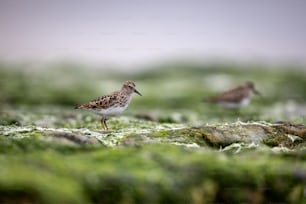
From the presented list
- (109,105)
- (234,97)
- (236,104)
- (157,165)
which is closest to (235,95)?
(234,97)

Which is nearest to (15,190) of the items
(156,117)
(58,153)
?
(58,153)

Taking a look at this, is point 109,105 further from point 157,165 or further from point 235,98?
point 235,98

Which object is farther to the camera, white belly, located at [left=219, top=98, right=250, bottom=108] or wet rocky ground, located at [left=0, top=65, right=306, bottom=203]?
white belly, located at [left=219, top=98, right=250, bottom=108]

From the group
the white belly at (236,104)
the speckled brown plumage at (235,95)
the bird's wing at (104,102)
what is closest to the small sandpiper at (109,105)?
the bird's wing at (104,102)

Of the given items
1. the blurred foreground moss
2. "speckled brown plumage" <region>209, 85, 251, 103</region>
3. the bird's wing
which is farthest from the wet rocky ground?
"speckled brown plumage" <region>209, 85, 251, 103</region>

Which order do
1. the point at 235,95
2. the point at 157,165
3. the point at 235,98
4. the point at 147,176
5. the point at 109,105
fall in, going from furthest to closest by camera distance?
1. the point at 235,95
2. the point at 235,98
3. the point at 109,105
4. the point at 157,165
5. the point at 147,176

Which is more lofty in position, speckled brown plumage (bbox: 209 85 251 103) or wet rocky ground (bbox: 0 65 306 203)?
speckled brown plumage (bbox: 209 85 251 103)

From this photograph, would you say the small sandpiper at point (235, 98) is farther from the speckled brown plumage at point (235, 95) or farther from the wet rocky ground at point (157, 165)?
the wet rocky ground at point (157, 165)

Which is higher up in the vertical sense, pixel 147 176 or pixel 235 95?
pixel 235 95

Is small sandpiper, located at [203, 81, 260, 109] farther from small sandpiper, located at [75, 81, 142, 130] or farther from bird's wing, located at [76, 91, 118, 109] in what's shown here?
bird's wing, located at [76, 91, 118, 109]
